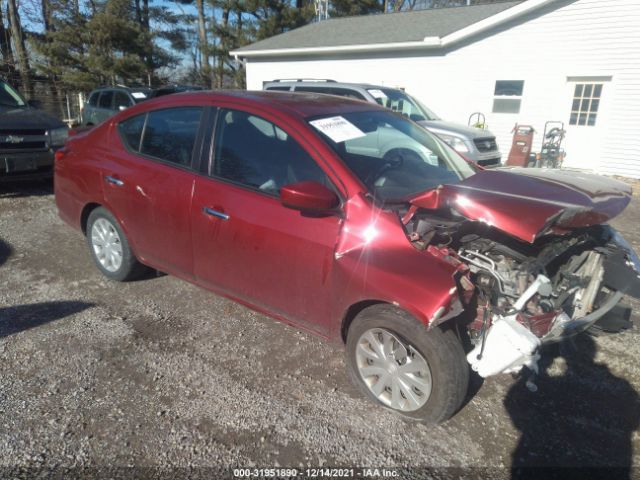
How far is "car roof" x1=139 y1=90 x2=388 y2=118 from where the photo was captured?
10.4ft

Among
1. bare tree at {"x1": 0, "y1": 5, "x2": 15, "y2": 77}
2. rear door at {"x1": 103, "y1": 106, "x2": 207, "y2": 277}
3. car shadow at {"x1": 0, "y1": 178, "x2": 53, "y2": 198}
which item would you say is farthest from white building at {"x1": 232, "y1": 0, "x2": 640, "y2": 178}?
bare tree at {"x1": 0, "y1": 5, "x2": 15, "y2": 77}

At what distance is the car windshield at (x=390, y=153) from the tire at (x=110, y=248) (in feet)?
6.84

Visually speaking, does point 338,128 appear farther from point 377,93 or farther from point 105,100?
point 105,100

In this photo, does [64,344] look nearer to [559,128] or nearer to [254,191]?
[254,191]

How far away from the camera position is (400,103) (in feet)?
30.5

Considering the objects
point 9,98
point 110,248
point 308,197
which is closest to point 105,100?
point 9,98

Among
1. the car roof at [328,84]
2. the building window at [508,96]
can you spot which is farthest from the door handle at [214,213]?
the building window at [508,96]

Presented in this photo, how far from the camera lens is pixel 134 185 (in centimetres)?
372

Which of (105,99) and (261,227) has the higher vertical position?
(105,99)

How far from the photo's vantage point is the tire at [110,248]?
405 cm

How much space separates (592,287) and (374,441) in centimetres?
163

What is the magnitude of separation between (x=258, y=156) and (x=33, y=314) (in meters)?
2.26

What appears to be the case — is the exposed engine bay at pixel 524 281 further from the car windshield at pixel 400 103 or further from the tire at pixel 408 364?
the car windshield at pixel 400 103

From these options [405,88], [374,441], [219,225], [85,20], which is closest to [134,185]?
[219,225]
